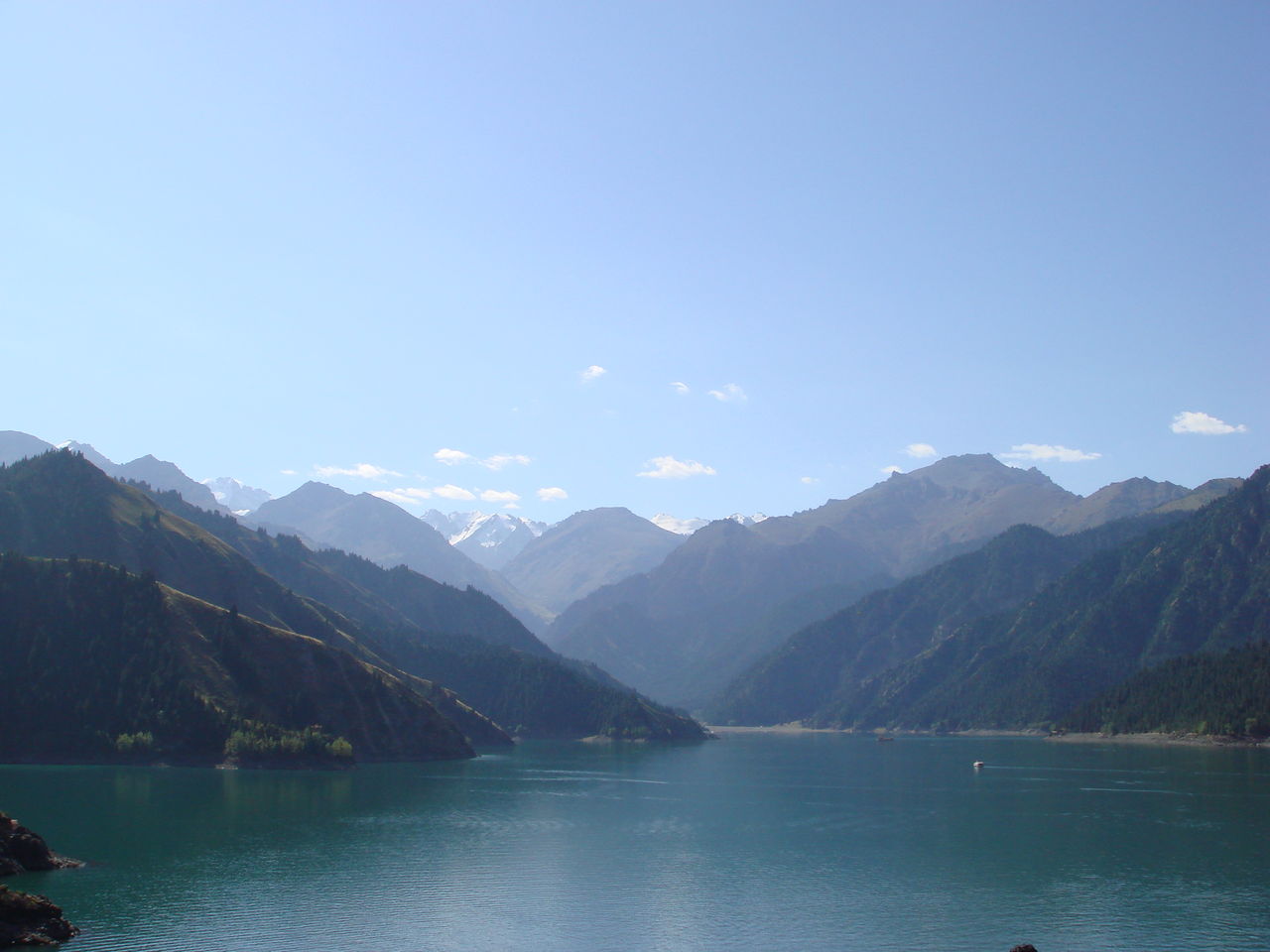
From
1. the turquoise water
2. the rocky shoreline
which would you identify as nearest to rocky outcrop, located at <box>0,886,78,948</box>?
the rocky shoreline

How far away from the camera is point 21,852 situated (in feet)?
287

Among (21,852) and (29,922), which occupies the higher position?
(21,852)

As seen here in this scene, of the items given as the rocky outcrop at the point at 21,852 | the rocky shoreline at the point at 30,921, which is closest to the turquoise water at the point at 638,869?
the rocky shoreline at the point at 30,921

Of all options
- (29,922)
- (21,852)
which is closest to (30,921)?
A: (29,922)

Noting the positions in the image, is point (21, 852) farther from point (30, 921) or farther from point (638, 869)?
point (638, 869)

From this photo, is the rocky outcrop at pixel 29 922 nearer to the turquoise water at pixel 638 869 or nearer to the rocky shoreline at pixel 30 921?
the rocky shoreline at pixel 30 921

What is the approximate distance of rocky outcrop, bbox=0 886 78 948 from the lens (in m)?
67.6

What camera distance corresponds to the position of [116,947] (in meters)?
68.9

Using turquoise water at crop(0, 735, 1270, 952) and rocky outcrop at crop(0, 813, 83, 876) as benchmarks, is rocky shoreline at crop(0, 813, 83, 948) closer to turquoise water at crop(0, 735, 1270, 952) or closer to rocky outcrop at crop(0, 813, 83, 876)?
turquoise water at crop(0, 735, 1270, 952)

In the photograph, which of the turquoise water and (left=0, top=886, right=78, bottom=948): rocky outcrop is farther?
the turquoise water

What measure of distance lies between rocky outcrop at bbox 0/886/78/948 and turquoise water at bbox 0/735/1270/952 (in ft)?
6.57

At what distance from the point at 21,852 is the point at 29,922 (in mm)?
21783

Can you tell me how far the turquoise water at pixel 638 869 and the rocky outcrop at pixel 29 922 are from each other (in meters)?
2.00

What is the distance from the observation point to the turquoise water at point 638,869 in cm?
7738
